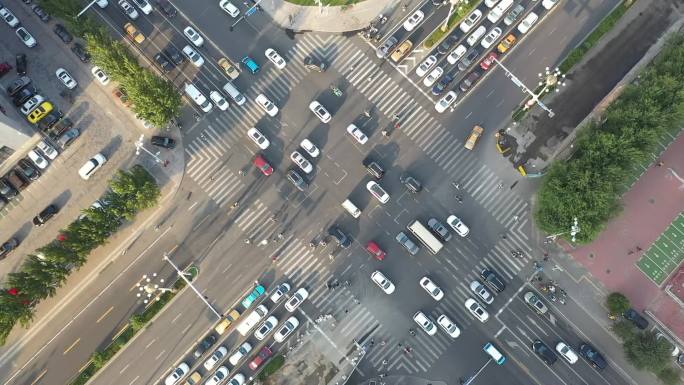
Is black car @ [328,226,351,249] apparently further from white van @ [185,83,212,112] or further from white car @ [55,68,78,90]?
white car @ [55,68,78,90]

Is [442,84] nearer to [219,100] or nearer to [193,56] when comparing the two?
[219,100]

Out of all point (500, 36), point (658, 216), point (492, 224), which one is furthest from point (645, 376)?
point (500, 36)

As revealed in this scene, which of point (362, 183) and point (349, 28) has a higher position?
point (349, 28)

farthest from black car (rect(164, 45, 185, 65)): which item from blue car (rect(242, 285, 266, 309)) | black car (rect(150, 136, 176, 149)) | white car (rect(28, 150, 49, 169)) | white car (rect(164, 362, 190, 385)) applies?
white car (rect(164, 362, 190, 385))

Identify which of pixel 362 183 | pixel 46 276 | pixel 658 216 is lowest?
pixel 46 276

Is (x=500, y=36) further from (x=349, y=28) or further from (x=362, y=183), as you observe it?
(x=362, y=183)

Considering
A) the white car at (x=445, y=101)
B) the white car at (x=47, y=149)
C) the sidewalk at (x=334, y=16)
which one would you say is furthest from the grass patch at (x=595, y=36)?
the white car at (x=47, y=149)
